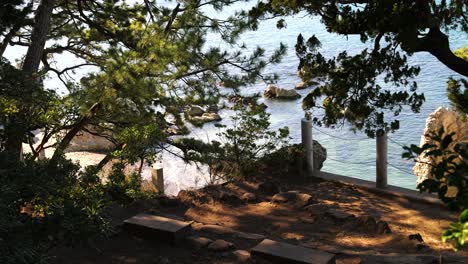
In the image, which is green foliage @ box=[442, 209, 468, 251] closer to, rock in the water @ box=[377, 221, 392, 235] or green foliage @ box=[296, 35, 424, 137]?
green foliage @ box=[296, 35, 424, 137]

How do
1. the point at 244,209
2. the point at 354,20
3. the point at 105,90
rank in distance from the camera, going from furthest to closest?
1. the point at 105,90
2. the point at 244,209
3. the point at 354,20

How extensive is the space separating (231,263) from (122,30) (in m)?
4.64

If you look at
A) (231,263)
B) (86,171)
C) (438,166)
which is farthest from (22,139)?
(438,166)

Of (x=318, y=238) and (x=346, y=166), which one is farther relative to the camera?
(x=346, y=166)

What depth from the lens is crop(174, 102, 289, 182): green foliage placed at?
688 centimetres

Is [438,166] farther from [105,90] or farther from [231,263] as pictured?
[105,90]

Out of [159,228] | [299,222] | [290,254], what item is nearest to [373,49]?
[299,222]

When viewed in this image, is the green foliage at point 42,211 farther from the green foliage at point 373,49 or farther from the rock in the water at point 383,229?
the rock in the water at point 383,229

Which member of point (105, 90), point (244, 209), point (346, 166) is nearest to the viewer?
point (244, 209)

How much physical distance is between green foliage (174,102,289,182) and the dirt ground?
48cm

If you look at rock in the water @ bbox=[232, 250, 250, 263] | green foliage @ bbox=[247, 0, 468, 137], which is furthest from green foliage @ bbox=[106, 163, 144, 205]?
green foliage @ bbox=[247, 0, 468, 137]

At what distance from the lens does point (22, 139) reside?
4.32 meters

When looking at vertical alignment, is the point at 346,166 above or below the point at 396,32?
below

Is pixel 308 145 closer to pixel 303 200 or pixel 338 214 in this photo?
pixel 303 200
